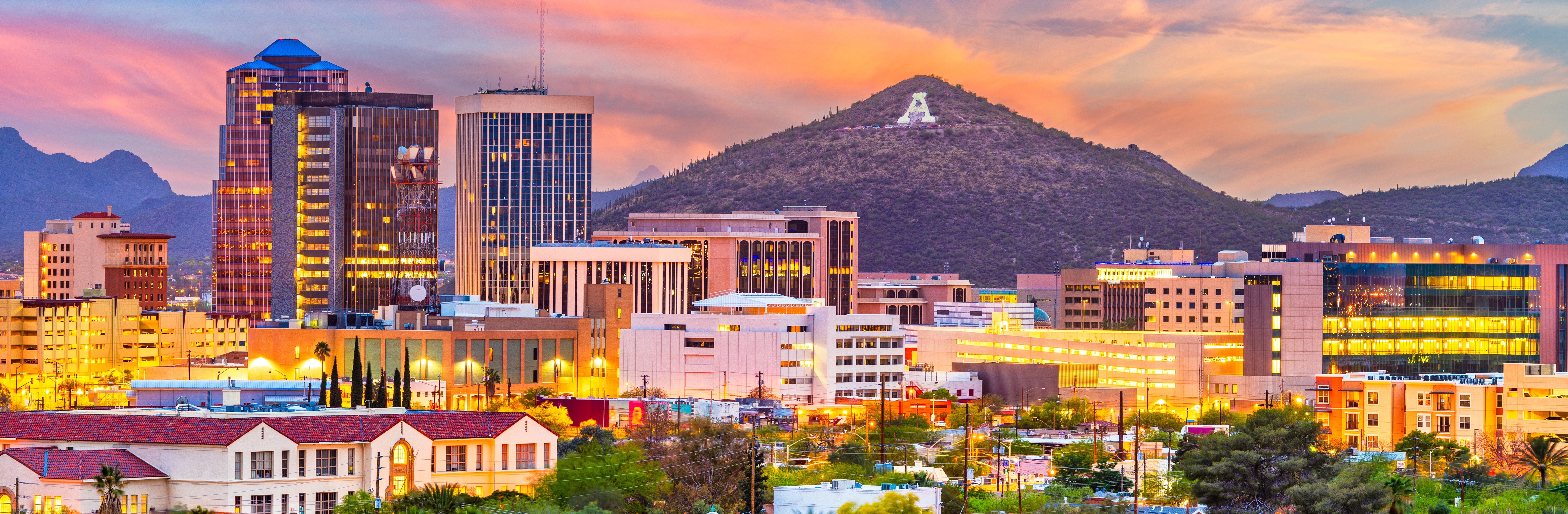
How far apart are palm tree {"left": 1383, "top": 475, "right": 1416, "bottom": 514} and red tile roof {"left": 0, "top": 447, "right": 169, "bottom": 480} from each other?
2354 inches

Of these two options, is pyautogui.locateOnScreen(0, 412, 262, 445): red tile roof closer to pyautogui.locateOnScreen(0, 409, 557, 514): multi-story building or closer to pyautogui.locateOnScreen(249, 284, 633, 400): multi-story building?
pyautogui.locateOnScreen(0, 409, 557, 514): multi-story building

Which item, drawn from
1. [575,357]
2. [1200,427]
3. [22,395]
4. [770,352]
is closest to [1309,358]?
[1200,427]

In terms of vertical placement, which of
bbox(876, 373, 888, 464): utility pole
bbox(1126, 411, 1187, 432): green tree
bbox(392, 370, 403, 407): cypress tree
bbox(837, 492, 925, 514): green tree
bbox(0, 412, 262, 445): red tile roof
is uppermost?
bbox(0, 412, 262, 445): red tile roof

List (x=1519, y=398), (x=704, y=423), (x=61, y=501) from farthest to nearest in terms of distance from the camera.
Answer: (x=1519, y=398) → (x=704, y=423) → (x=61, y=501)

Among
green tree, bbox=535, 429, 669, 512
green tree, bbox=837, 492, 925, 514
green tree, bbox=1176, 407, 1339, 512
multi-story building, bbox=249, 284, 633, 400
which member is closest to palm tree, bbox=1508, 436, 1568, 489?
green tree, bbox=1176, 407, 1339, 512

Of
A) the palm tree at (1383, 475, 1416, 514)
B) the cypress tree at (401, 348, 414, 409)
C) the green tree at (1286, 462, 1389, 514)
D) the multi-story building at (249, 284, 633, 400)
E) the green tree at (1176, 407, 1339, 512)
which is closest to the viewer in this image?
the palm tree at (1383, 475, 1416, 514)

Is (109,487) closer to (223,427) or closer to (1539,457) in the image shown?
(223,427)

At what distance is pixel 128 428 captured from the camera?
96875 mm

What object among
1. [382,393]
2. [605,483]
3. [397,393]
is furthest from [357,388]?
[605,483]

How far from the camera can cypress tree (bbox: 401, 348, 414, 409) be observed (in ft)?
445

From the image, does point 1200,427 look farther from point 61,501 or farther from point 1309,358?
point 61,501

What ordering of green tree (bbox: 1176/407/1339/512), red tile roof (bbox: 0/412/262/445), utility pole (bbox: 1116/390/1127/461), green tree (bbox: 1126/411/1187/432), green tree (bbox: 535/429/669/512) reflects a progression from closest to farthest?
red tile roof (bbox: 0/412/262/445) → green tree (bbox: 535/429/669/512) → green tree (bbox: 1176/407/1339/512) → utility pole (bbox: 1116/390/1127/461) → green tree (bbox: 1126/411/1187/432)

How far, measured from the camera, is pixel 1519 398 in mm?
149750

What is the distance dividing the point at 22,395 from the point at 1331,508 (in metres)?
144
